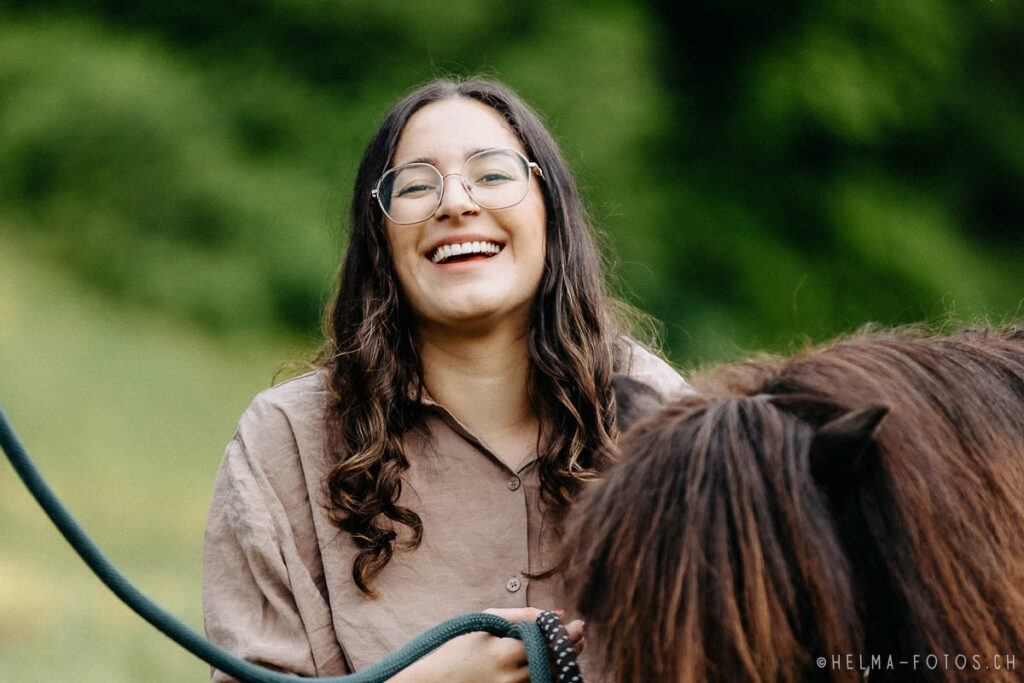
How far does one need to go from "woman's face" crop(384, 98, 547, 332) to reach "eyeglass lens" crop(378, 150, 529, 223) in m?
0.02

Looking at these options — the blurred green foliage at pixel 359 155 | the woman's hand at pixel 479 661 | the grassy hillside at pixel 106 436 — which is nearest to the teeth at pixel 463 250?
the woman's hand at pixel 479 661

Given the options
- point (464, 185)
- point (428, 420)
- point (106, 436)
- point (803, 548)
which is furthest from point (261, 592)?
point (106, 436)

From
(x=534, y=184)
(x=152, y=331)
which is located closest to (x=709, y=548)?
(x=534, y=184)

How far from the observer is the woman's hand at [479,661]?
1.74 meters

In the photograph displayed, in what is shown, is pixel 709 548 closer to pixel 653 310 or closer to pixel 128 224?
pixel 653 310

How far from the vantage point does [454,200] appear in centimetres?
199

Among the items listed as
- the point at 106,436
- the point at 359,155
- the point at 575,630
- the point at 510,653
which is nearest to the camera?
the point at 575,630

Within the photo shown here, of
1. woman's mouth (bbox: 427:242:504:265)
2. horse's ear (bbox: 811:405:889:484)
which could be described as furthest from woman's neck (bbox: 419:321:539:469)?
horse's ear (bbox: 811:405:889:484)

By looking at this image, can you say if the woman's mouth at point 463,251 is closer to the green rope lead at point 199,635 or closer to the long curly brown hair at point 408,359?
the long curly brown hair at point 408,359

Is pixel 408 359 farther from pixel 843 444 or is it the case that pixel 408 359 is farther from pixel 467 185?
pixel 843 444

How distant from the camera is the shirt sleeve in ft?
6.36

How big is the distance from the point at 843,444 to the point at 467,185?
0.99m

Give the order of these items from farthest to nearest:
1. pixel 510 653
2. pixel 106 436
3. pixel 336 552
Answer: pixel 106 436
pixel 336 552
pixel 510 653

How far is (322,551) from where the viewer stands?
1987 millimetres
